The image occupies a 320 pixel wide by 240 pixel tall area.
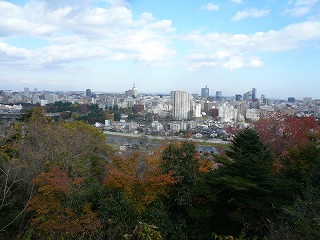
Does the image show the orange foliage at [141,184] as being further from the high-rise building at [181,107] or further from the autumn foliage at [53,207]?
the high-rise building at [181,107]

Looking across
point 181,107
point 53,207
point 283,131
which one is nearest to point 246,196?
point 53,207

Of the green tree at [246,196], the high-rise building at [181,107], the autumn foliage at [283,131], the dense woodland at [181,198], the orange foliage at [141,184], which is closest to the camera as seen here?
the dense woodland at [181,198]

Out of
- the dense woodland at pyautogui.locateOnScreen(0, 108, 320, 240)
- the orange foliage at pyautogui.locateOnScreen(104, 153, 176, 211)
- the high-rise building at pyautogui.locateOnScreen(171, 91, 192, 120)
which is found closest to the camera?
the dense woodland at pyautogui.locateOnScreen(0, 108, 320, 240)

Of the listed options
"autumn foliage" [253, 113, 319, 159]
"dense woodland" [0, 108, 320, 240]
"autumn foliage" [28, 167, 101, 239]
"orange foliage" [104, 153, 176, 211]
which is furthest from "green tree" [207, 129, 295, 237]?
"autumn foliage" [253, 113, 319, 159]

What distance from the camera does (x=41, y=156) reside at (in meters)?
9.51

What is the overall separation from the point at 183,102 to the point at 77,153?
40156 mm

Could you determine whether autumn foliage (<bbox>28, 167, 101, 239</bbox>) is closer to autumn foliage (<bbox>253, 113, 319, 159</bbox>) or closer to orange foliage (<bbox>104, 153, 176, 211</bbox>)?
orange foliage (<bbox>104, 153, 176, 211</bbox>)

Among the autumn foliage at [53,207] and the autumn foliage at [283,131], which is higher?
the autumn foliage at [283,131]

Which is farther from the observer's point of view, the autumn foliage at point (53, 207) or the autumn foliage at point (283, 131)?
the autumn foliage at point (283, 131)

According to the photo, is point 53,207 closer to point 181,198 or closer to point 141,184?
point 141,184

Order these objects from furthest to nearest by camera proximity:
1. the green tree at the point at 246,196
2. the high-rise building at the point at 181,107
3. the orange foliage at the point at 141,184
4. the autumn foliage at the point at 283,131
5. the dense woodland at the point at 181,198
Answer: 1. the high-rise building at the point at 181,107
2. the autumn foliage at the point at 283,131
3. the orange foliage at the point at 141,184
4. the green tree at the point at 246,196
5. the dense woodland at the point at 181,198

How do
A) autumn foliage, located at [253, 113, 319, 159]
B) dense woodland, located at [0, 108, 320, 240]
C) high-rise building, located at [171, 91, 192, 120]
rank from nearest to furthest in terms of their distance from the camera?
dense woodland, located at [0, 108, 320, 240] → autumn foliage, located at [253, 113, 319, 159] → high-rise building, located at [171, 91, 192, 120]

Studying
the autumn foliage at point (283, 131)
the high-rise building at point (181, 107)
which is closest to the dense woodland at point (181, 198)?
the autumn foliage at point (283, 131)

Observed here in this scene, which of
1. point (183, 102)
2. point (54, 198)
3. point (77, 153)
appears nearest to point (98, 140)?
point (77, 153)
